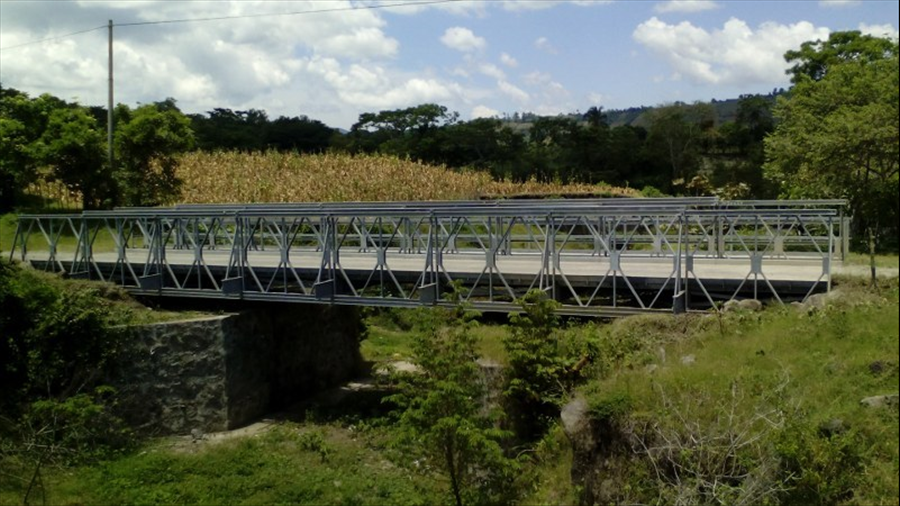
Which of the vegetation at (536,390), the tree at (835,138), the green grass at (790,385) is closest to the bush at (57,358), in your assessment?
the vegetation at (536,390)

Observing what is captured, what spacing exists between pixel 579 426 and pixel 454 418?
177cm

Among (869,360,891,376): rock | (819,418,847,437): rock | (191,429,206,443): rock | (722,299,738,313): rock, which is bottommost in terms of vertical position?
(191,429,206,443): rock

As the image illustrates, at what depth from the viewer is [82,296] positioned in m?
19.0

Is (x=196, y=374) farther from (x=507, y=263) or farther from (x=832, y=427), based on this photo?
(x=832, y=427)

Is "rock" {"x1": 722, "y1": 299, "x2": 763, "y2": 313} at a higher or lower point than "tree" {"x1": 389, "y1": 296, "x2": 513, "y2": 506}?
higher

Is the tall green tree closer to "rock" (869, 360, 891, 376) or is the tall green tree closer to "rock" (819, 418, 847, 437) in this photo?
"rock" (819, 418, 847, 437)

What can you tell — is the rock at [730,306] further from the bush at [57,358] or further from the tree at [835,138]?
the bush at [57,358]

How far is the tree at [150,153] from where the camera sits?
101 ft

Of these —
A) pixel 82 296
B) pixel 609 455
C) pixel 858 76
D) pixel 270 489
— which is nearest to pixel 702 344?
pixel 609 455

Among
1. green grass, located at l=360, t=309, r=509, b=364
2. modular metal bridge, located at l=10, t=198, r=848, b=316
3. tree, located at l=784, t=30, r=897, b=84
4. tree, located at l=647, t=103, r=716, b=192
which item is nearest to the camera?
modular metal bridge, located at l=10, t=198, r=848, b=316

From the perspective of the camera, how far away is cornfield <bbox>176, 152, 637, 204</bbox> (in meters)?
34.8

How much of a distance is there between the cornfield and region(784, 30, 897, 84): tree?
Result: 9.73 meters

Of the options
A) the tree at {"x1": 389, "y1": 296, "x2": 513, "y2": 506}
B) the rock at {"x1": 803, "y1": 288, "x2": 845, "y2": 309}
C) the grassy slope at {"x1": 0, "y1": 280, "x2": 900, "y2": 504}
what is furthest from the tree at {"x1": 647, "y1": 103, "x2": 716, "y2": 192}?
the tree at {"x1": 389, "y1": 296, "x2": 513, "y2": 506}

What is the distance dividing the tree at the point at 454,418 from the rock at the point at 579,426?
985 millimetres
